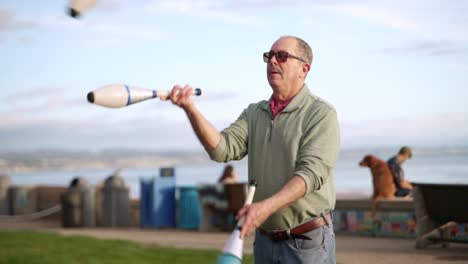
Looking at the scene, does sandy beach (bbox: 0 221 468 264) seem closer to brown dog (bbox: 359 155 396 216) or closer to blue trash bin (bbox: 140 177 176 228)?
blue trash bin (bbox: 140 177 176 228)

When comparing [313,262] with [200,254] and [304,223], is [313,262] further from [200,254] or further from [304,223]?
[200,254]

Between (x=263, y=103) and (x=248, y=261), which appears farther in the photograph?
(x=248, y=261)

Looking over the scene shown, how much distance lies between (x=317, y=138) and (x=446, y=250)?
9557 millimetres

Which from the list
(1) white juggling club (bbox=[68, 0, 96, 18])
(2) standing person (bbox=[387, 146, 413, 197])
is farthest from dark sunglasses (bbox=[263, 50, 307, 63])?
(2) standing person (bbox=[387, 146, 413, 197])

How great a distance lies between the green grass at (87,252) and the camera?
1229 cm

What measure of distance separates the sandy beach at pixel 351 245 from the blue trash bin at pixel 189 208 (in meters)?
0.27

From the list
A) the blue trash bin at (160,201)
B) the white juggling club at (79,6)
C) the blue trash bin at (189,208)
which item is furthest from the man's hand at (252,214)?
the blue trash bin at (160,201)

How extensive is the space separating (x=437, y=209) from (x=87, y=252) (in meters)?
5.06

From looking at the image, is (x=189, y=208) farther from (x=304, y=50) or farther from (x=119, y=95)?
(x=119, y=95)

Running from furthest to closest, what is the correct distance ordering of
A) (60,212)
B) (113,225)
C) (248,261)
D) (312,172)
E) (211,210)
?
(60,212) < (113,225) < (211,210) < (248,261) < (312,172)

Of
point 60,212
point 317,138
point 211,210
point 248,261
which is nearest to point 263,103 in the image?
point 317,138

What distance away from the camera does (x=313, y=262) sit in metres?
4.71

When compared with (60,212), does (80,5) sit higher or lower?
higher

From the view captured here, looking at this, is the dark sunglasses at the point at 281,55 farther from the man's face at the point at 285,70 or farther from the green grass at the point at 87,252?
the green grass at the point at 87,252
